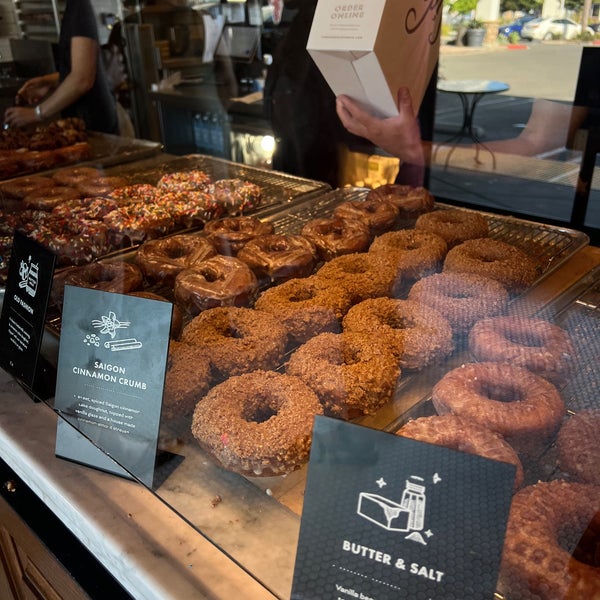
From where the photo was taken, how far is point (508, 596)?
0.94 m

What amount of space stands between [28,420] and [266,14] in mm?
2870

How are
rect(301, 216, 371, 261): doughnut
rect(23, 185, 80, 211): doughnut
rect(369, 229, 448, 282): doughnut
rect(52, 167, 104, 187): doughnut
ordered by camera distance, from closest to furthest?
rect(369, 229, 448, 282): doughnut → rect(301, 216, 371, 261): doughnut → rect(23, 185, 80, 211): doughnut → rect(52, 167, 104, 187): doughnut

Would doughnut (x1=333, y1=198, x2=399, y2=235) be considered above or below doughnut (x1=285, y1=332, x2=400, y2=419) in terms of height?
above

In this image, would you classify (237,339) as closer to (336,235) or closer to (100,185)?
(336,235)

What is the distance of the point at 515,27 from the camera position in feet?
5.57

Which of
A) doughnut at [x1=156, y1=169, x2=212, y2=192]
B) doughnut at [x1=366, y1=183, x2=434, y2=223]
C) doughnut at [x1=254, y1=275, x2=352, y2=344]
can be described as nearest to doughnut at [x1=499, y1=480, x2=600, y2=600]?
Result: doughnut at [x1=254, y1=275, x2=352, y2=344]

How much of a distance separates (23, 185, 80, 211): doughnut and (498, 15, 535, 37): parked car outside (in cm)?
204

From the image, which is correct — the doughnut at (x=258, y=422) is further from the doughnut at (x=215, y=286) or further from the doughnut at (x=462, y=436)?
the doughnut at (x=215, y=286)

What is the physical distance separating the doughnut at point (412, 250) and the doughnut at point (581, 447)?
86cm

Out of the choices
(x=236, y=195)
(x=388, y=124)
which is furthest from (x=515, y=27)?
(x=236, y=195)

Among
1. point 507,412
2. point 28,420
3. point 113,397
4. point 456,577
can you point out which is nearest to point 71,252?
point 28,420

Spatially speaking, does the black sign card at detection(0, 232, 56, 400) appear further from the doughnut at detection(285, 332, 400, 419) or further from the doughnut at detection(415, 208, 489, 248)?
the doughnut at detection(415, 208, 489, 248)

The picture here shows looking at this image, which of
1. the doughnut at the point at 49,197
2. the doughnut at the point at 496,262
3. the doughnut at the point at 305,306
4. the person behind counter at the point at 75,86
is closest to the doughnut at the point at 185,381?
the doughnut at the point at 305,306

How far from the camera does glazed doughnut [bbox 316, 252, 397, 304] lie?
193 cm
